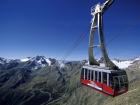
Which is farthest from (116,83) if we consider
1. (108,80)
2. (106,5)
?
(106,5)

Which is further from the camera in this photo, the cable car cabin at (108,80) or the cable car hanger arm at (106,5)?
the cable car hanger arm at (106,5)

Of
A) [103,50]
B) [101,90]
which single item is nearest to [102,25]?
[103,50]

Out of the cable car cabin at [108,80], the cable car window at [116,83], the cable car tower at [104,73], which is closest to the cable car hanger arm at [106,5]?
the cable car tower at [104,73]

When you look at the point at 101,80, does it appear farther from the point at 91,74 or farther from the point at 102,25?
the point at 102,25

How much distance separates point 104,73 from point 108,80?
1.50 meters

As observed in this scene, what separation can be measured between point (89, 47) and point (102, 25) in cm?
713

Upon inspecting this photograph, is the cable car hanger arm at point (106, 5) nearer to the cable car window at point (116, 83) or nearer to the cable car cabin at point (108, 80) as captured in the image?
the cable car cabin at point (108, 80)

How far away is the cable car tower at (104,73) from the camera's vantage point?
3750 centimetres

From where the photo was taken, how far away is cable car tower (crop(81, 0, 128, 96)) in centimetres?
3750

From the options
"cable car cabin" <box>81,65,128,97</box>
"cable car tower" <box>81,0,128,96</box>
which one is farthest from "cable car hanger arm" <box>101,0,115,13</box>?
"cable car cabin" <box>81,65,128,97</box>

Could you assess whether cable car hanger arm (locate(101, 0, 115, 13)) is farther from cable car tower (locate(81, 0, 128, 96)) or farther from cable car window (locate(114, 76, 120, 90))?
cable car window (locate(114, 76, 120, 90))

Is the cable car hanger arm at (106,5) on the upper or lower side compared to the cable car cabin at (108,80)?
upper

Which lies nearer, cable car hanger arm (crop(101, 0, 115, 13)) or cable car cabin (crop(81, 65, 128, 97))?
cable car cabin (crop(81, 65, 128, 97))

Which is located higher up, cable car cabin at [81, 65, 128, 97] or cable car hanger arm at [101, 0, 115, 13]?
cable car hanger arm at [101, 0, 115, 13]
